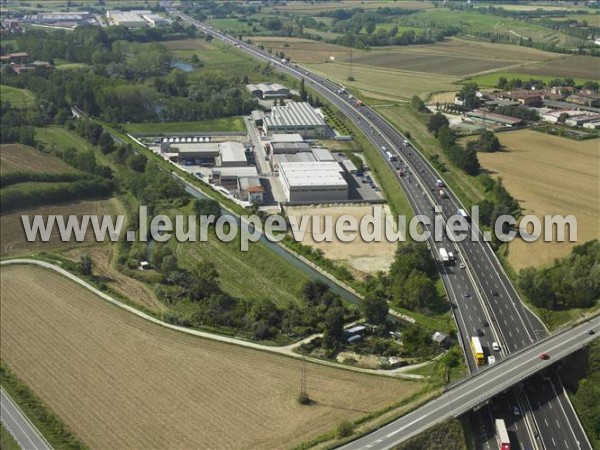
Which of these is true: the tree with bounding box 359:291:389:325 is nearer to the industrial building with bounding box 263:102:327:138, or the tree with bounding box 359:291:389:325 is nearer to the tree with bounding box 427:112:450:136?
the industrial building with bounding box 263:102:327:138

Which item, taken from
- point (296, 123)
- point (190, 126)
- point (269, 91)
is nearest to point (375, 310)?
point (296, 123)

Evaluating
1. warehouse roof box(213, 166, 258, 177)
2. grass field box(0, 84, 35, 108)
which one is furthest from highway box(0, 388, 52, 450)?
grass field box(0, 84, 35, 108)

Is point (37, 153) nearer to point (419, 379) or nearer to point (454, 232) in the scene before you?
point (454, 232)

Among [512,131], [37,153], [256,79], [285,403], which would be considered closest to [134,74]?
[256,79]

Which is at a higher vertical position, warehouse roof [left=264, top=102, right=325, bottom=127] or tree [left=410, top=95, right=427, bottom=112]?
tree [left=410, top=95, right=427, bottom=112]

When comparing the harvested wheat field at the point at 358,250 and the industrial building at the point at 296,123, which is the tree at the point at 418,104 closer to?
the industrial building at the point at 296,123

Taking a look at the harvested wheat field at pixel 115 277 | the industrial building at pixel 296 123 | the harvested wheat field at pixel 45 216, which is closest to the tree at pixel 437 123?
the industrial building at pixel 296 123
